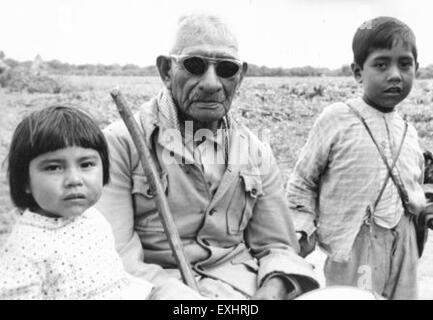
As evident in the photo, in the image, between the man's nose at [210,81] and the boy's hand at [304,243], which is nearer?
the man's nose at [210,81]

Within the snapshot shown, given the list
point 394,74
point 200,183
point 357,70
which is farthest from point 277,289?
point 357,70

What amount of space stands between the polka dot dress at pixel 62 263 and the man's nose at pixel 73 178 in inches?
6.2

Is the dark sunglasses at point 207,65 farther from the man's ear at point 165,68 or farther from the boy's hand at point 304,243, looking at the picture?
the boy's hand at point 304,243

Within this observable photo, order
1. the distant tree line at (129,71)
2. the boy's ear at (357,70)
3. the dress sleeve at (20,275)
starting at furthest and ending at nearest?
1. the distant tree line at (129,71)
2. the boy's ear at (357,70)
3. the dress sleeve at (20,275)

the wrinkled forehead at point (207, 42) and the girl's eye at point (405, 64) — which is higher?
the wrinkled forehead at point (207, 42)

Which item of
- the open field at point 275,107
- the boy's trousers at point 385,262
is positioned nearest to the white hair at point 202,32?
the boy's trousers at point 385,262

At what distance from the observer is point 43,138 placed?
6.62ft

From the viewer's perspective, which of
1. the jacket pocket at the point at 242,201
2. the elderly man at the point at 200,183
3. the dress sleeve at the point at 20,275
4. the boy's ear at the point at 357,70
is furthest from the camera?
the boy's ear at the point at 357,70

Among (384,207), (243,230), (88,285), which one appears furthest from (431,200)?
(88,285)

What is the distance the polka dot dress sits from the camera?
1.94m

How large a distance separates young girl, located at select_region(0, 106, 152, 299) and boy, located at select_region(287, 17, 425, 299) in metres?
1.40

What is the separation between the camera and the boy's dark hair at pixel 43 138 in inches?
79.7

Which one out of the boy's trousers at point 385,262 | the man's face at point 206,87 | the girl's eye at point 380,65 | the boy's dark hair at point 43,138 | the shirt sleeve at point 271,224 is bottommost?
the boy's trousers at point 385,262

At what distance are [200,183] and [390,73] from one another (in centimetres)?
125
